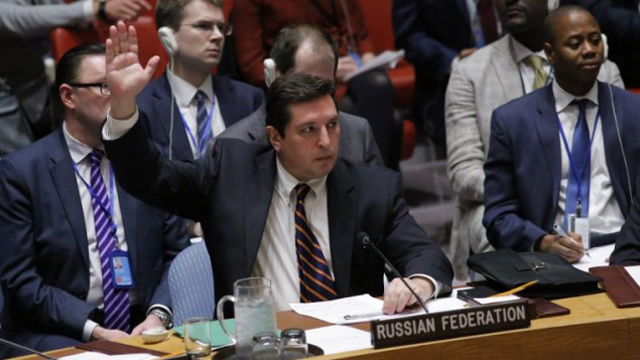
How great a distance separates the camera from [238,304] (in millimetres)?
2465

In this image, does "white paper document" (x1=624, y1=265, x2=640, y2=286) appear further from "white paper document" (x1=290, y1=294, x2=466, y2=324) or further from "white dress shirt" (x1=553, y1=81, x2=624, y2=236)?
"white dress shirt" (x1=553, y1=81, x2=624, y2=236)

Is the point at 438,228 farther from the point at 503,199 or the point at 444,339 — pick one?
the point at 444,339

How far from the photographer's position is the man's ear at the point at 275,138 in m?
3.19

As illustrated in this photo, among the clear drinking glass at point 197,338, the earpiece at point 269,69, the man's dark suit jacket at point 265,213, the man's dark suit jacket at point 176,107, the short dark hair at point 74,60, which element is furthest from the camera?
the man's dark suit jacket at point 176,107

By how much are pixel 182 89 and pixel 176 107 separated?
113 mm

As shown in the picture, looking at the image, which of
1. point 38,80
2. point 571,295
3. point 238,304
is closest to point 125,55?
point 238,304

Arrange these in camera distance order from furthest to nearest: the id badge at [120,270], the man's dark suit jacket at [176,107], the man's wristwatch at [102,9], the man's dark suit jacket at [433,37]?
the man's dark suit jacket at [433,37]
the man's wristwatch at [102,9]
the man's dark suit jacket at [176,107]
the id badge at [120,270]

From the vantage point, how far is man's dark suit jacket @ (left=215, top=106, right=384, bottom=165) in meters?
3.91

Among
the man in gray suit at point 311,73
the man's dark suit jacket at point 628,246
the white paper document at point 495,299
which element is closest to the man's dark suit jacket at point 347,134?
the man in gray suit at point 311,73

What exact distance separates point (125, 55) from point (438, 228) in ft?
9.43

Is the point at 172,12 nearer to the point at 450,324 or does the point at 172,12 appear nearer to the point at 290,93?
the point at 290,93

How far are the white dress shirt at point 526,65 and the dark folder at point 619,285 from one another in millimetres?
1614

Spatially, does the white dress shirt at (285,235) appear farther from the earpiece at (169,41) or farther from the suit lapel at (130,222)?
the earpiece at (169,41)

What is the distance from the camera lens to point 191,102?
4.52 meters
